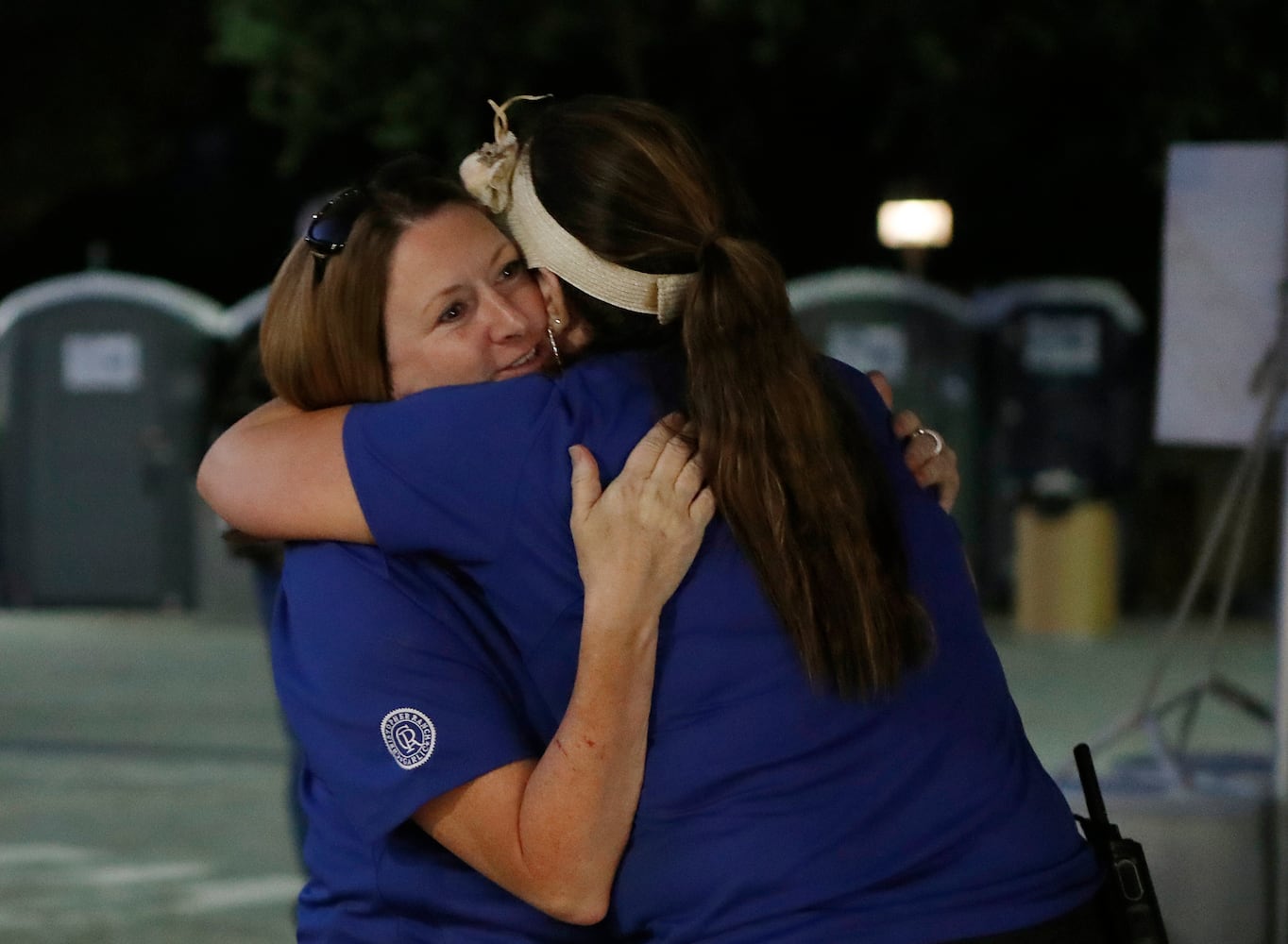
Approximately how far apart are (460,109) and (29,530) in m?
5.22

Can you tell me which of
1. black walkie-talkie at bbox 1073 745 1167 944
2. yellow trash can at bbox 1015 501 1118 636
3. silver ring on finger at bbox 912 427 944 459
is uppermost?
silver ring on finger at bbox 912 427 944 459

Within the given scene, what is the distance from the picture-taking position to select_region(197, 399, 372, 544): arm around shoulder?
2035 millimetres

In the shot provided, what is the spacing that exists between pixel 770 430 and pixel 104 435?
39.4 feet

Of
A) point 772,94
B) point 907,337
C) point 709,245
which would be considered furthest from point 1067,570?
point 709,245

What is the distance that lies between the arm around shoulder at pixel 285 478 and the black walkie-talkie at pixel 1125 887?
83cm

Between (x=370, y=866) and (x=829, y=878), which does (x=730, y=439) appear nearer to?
(x=829, y=878)

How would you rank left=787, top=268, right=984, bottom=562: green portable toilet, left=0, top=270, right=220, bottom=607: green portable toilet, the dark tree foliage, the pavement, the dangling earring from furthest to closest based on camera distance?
the dark tree foliage, left=0, top=270, right=220, bottom=607: green portable toilet, left=787, top=268, right=984, bottom=562: green portable toilet, the pavement, the dangling earring

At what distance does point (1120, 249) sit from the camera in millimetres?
19609

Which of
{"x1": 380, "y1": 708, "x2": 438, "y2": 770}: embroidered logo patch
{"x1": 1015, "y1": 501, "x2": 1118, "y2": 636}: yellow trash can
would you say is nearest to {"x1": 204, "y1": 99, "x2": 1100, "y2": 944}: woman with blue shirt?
{"x1": 380, "y1": 708, "x2": 438, "y2": 770}: embroidered logo patch

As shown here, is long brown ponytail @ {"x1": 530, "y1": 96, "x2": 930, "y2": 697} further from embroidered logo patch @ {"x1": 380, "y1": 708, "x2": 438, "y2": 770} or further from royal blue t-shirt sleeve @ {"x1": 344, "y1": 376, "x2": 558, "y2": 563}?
embroidered logo patch @ {"x1": 380, "y1": 708, "x2": 438, "y2": 770}

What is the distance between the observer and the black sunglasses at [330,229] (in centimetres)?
223

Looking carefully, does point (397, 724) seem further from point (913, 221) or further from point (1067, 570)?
point (913, 221)

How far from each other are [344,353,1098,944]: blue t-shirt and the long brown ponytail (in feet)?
Result: 0.13

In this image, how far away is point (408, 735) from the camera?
6.32ft
